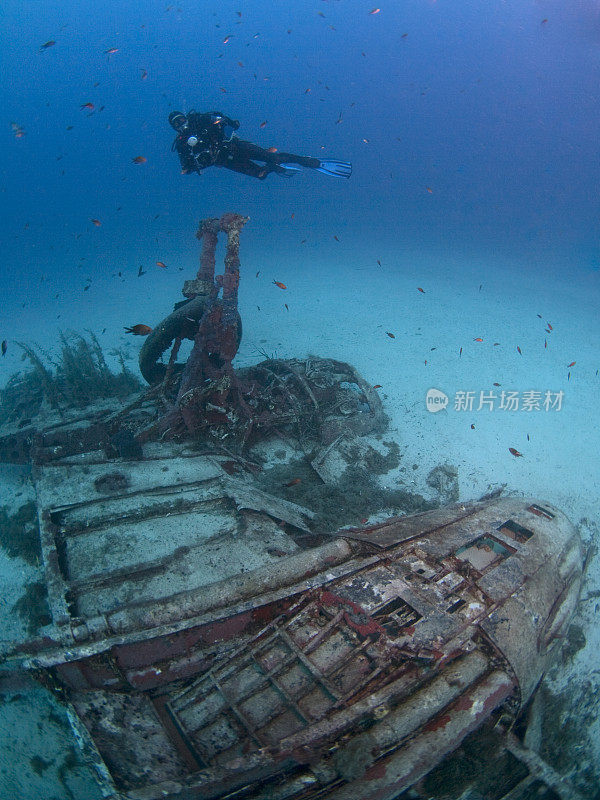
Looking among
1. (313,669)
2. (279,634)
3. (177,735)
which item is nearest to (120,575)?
(177,735)

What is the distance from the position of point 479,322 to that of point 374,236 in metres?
21.6

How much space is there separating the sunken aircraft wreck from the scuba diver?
28.1ft

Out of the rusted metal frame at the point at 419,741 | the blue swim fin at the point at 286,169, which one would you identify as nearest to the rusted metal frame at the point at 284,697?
the rusted metal frame at the point at 419,741

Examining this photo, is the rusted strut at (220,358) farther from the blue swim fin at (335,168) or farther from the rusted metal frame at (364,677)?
the blue swim fin at (335,168)

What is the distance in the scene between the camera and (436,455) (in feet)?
25.5

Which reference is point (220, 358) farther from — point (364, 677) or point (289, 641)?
point (364, 677)

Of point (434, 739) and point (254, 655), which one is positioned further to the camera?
point (254, 655)

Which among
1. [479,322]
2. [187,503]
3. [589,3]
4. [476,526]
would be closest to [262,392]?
[187,503]

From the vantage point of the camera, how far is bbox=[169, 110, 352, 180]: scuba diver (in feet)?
32.2

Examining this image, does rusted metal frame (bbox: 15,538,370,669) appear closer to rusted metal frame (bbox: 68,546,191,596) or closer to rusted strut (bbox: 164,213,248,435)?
rusted metal frame (bbox: 68,546,191,596)

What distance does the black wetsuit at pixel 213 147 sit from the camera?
984 cm

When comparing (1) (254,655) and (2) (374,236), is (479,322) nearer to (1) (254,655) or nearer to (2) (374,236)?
(1) (254,655)

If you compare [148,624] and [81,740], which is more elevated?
[148,624]

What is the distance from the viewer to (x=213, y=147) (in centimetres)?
1020
